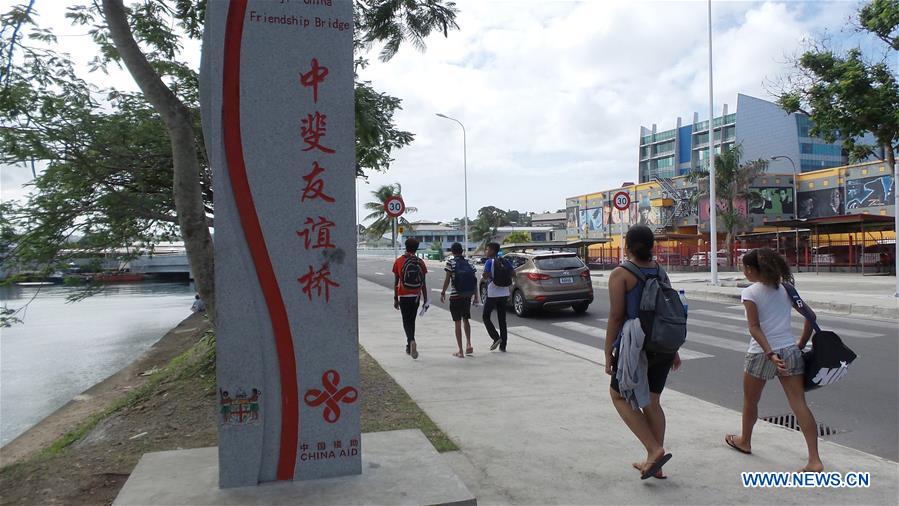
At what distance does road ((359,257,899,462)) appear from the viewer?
18.1 feet

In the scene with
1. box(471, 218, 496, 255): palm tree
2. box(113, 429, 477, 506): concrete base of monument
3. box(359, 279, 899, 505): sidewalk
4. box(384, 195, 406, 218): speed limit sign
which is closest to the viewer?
box(113, 429, 477, 506): concrete base of monument

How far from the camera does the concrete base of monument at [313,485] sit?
135 inches

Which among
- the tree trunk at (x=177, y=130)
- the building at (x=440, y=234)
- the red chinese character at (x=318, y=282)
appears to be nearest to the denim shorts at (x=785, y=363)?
the red chinese character at (x=318, y=282)

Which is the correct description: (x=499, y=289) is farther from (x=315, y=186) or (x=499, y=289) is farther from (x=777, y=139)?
(x=777, y=139)

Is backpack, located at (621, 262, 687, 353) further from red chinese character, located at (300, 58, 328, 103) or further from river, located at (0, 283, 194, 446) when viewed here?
river, located at (0, 283, 194, 446)

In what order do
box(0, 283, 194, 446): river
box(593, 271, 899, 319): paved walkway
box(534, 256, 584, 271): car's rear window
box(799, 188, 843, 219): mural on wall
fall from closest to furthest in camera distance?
box(0, 283, 194, 446): river
box(593, 271, 899, 319): paved walkway
box(534, 256, 584, 271): car's rear window
box(799, 188, 843, 219): mural on wall

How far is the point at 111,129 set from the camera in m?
7.38

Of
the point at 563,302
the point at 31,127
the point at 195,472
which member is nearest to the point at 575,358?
the point at 563,302

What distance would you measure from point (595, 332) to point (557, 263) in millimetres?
2717

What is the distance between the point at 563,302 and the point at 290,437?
1048 centimetres

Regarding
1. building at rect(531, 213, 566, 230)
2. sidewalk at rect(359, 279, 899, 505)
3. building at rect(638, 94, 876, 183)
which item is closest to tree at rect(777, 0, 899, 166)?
sidewalk at rect(359, 279, 899, 505)

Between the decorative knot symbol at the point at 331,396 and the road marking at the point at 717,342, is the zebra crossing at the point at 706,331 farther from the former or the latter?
the decorative knot symbol at the point at 331,396

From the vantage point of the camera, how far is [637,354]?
3766 millimetres

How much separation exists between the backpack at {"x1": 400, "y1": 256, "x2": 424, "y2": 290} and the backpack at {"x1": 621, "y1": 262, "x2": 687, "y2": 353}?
185 inches
